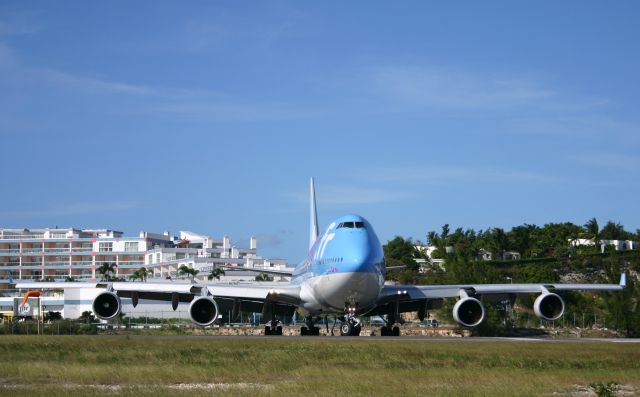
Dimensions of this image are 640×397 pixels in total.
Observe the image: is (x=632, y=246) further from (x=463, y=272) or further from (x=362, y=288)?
(x=362, y=288)

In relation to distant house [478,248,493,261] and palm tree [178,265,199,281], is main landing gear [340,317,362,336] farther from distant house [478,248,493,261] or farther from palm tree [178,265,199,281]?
palm tree [178,265,199,281]

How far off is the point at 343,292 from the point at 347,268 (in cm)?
148

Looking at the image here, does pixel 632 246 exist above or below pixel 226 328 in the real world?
above

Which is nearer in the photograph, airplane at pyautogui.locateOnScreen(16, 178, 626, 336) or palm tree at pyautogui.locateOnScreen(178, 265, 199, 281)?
airplane at pyautogui.locateOnScreen(16, 178, 626, 336)

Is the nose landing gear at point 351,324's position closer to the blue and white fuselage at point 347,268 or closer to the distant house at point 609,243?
the blue and white fuselage at point 347,268

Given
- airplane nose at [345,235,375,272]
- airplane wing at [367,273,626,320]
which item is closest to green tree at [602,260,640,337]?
airplane wing at [367,273,626,320]

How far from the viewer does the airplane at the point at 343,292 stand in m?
43.2

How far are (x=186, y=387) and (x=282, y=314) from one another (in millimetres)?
31509

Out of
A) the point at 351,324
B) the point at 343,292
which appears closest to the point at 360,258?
the point at 343,292

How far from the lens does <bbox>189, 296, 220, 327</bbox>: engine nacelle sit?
44406 millimetres

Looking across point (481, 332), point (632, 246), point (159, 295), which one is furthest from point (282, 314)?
point (632, 246)

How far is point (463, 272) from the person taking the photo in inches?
2830

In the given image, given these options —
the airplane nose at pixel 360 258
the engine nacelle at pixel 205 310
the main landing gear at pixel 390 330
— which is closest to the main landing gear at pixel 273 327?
the engine nacelle at pixel 205 310

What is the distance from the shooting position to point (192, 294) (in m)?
46.2
